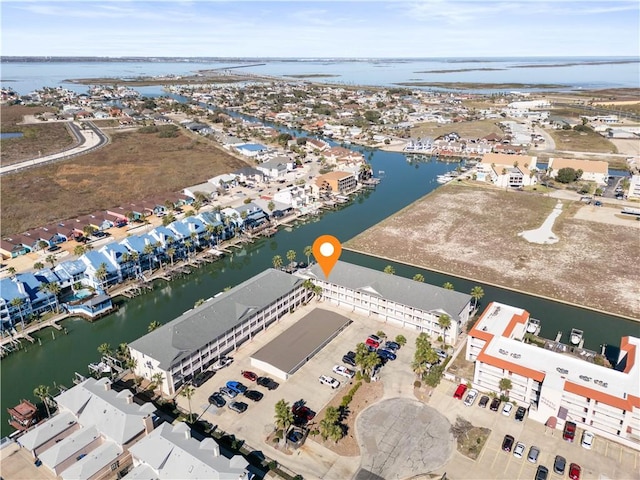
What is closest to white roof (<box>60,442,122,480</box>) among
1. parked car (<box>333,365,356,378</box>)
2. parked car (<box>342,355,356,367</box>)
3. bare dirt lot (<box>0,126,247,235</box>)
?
parked car (<box>333,365,356,378</box>)

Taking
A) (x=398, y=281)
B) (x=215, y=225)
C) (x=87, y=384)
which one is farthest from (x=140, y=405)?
(x=215, y=225)

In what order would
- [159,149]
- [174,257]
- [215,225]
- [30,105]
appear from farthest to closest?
[30,105] < [159,149] < [215,225] < [174,257]

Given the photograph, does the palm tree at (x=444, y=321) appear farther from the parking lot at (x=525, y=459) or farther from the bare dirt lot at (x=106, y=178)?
the bare dirt lot at (x=106, y=178)

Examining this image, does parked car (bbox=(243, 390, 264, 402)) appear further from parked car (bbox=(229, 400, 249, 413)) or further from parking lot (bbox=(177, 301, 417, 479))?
parked car (bbox=(229, 400, 249, 413))

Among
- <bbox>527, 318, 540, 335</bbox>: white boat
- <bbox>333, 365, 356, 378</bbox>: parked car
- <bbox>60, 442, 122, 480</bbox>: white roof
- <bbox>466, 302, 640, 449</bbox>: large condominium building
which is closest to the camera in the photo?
<bbox>60, 442, 122, 480</bbox>: white roof

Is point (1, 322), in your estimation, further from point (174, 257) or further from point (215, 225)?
point (215, 225)

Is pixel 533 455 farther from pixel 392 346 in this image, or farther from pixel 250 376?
pixel 250 376
